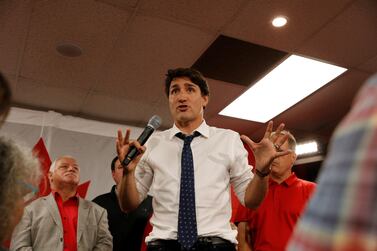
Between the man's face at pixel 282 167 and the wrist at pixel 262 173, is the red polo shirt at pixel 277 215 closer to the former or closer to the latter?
the man's face at pixel 282 167

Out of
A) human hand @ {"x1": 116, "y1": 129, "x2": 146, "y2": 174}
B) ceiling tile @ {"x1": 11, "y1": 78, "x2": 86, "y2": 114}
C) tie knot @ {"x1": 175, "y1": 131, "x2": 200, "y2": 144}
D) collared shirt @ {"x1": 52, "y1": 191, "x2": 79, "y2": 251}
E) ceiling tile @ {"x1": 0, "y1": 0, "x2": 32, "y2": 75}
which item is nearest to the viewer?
human hand @ {"x1": 116, "y1": 129, "x2": 146, "y2": 174}

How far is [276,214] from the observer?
8.39ft

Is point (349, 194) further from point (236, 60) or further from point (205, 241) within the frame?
point (236, 60)

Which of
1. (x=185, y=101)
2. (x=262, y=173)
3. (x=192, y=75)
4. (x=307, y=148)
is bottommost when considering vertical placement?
(x=262, y=173)

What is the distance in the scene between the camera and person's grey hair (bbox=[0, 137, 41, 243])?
2.87 feet

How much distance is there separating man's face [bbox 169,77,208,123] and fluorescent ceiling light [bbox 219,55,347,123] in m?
1.88

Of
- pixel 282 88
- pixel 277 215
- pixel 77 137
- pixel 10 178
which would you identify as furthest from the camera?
pixel 77 137

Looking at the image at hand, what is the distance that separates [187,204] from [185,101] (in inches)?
21.4

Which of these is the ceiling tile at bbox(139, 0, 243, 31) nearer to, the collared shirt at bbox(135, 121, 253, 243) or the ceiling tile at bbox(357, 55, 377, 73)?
the collared shirt at bbox(135, 121, 253, 243)

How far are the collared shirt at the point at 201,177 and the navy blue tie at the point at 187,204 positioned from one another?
3cm

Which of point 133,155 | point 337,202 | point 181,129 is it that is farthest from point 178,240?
point 337,202

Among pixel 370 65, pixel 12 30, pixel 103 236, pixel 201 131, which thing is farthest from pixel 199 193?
pixel 370 65

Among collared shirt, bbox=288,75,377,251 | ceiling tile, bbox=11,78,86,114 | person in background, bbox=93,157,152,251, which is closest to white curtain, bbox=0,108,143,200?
ceiling tile, bbox=11,78,86,114

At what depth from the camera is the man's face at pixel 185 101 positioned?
6.11 ft
